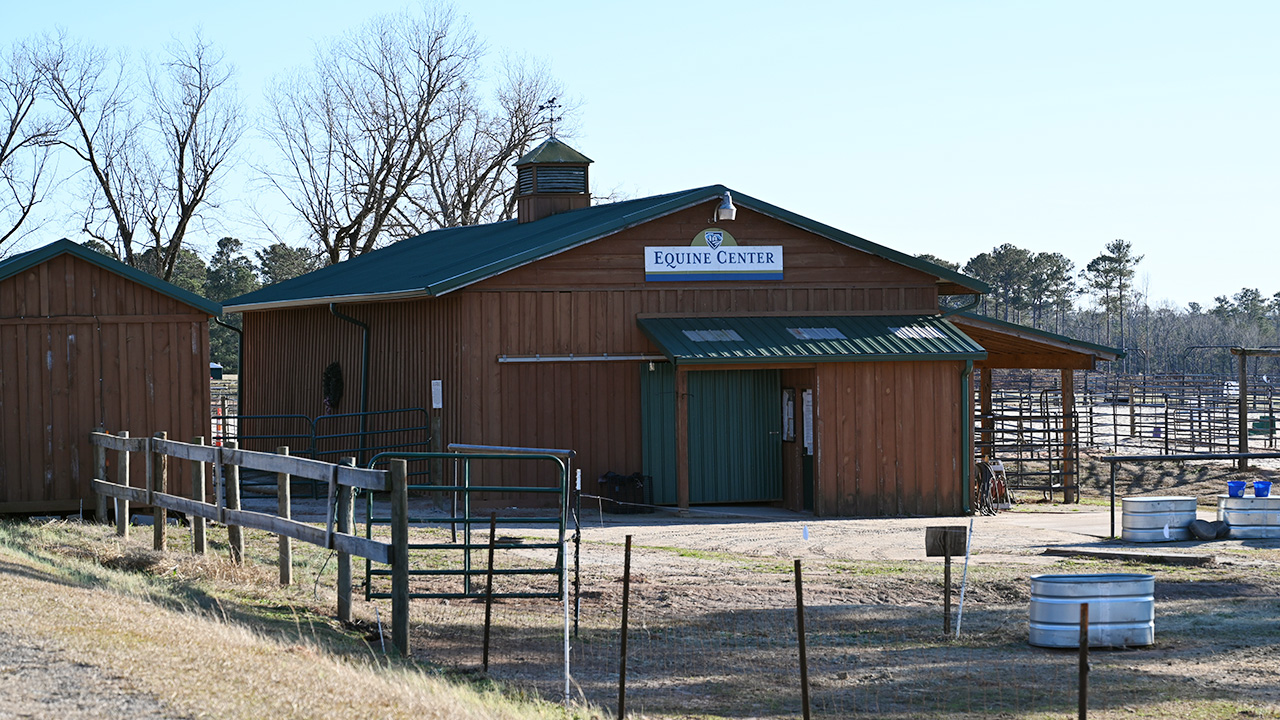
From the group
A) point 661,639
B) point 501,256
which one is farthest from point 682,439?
point 661,639

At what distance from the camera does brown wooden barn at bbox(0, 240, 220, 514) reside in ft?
49.9

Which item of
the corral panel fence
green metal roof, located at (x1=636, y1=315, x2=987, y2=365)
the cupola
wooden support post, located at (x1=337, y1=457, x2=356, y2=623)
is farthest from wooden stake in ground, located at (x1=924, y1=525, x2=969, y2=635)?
the cupola

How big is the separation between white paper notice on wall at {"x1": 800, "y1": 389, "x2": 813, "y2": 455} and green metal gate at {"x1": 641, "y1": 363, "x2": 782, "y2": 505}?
67 centimetres

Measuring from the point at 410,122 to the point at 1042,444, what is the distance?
26160 mm

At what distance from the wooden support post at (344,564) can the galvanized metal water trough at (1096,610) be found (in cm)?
492

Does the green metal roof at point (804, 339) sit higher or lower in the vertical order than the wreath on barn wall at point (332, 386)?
higher

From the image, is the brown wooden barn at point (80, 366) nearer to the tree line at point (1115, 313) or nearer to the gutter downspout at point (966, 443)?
the gutter downspout at point (966, 443)

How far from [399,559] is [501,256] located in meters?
10.7

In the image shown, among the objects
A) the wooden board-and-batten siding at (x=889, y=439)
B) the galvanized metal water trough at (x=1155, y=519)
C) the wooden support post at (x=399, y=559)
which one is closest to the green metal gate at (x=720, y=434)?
A: the wooden board-and-batten siding at (x=889, y=439)

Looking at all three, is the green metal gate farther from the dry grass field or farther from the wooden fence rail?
the wooden fence rail

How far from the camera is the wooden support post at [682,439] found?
752 inches

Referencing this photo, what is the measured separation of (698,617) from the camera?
426 inches

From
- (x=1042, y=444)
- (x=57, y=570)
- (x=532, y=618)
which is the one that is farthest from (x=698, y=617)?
(x=1042, y=444)

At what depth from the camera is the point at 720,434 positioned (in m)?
20.0
